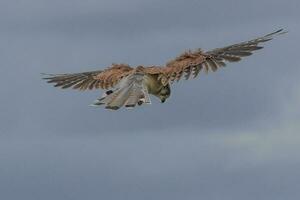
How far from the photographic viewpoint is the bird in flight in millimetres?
27812

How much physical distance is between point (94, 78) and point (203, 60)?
13.0 ft

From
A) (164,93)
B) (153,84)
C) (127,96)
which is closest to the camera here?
(127,96)

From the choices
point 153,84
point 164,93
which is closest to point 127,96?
point 153,84

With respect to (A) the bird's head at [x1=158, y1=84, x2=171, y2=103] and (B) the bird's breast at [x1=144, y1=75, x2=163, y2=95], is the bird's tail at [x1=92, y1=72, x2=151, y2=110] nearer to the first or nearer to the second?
(B) the bird's breast at [x1=144, y1=75, x2=163, y2=95]

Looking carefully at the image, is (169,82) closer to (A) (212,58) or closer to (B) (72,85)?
(A) (212,58)

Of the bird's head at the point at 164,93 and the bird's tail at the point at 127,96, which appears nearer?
the bird's tail at the point at 127,96

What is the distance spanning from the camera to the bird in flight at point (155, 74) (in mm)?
27812

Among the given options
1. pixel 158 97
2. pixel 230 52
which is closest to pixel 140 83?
A: pixel 158 97

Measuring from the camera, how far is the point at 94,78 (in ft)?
105

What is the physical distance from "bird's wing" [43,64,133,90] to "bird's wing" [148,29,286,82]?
1.33 m

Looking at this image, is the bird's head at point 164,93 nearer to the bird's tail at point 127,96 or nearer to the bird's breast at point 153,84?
the bird's breast at point 153,84

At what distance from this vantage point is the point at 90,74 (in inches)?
1284

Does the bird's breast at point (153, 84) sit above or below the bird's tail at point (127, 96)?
above

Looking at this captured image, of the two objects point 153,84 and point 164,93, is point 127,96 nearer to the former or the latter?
point 153,84
